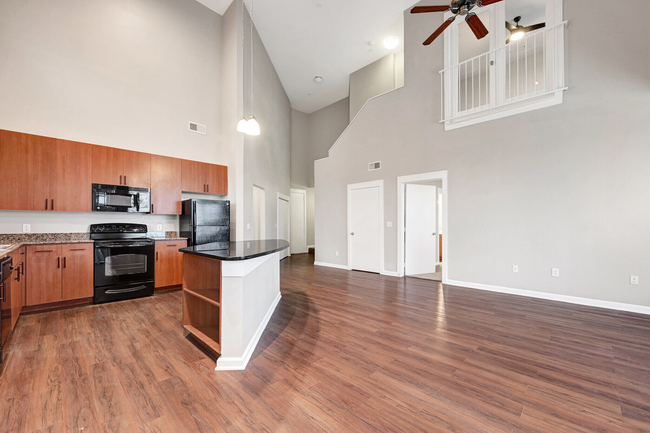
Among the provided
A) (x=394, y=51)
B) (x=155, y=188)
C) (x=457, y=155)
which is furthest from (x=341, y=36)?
(x=155, y=188)

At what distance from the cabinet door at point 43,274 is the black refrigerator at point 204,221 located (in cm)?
164

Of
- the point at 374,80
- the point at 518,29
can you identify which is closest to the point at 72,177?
the point at 374,80

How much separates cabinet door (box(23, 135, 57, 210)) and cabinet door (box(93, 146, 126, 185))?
45 centimetres

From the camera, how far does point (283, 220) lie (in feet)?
28.4

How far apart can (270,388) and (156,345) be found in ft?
4.51

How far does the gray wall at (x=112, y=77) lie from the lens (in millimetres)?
3699

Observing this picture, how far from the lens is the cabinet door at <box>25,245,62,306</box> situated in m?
3.37

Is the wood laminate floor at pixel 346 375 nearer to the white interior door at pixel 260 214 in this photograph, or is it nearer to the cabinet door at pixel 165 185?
the cabinet door at pixel 165 185

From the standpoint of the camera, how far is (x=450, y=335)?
278 centimetres

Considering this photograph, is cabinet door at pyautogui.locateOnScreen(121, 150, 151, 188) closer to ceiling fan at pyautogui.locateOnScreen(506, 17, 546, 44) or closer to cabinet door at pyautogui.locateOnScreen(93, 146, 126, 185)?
cabinet door at pyautogui.locateOnScreen(93, 146, 126, 185)

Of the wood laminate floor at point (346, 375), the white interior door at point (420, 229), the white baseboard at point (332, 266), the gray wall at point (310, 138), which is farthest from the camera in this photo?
the gray wall at point (310, 138)

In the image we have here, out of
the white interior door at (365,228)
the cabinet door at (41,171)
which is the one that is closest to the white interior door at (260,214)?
the white interior door at (365,228)

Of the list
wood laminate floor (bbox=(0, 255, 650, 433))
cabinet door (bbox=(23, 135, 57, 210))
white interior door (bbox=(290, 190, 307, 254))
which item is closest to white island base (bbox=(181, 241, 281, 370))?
wood laminate floor (bbox=(0, 255, 650, 433))

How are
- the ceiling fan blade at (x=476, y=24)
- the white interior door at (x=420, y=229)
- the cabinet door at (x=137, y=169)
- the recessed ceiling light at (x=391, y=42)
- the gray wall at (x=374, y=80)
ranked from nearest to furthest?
the ceiling fan blade at (x=476, y=24) < the cabinet door at (x=137, y=169) < the white interior door at (x=420, y=229) < the recessed ceiling light at (x=391, y=42) < the gray wall at (x=374, y=80)
